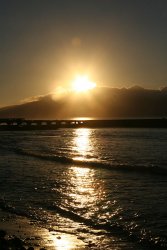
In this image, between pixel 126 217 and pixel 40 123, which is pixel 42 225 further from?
pixel 40 123

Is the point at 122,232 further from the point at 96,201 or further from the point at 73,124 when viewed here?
the point at 73,124

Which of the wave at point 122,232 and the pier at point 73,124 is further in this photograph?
the pier at point 73,124

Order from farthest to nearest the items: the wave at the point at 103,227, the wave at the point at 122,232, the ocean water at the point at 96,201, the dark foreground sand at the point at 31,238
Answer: the ocean water at the point at 96,201
the wave at the point at 103,227
the wave at the point at 122,232
the dark foreground sand at the point at 31,238

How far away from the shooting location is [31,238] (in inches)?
414

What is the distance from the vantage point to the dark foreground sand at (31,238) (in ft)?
31.6

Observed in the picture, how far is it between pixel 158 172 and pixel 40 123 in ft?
293

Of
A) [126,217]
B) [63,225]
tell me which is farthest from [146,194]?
[63,225]

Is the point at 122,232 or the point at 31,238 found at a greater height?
the point at 31,238

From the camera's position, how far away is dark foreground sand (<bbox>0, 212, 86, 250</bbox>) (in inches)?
380

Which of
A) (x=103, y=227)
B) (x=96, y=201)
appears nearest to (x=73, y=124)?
(x=96, y=201)

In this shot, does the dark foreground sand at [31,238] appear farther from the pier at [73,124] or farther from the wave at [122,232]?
A: the pier at [73,124]

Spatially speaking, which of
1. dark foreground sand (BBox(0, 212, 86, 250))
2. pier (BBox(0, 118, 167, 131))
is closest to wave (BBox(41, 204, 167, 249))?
dark foreground sand (BBox(0, 212, 86, 250))

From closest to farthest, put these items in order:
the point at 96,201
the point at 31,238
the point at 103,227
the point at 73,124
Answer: the point at 31,238 → the point at 103,227 → the point at 96,201 → the point at 73,124

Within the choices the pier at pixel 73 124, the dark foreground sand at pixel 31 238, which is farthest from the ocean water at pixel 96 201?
the pier at pixel 73 124
